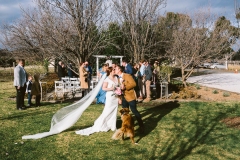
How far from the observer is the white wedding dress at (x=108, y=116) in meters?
7.07

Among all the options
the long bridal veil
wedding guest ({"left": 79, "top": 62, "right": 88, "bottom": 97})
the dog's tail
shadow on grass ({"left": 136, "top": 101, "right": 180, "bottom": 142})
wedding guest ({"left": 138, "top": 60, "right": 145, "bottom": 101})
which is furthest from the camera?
wedding guest ({"left": 138, "top": 60, "right": 145, "bottom": 101})

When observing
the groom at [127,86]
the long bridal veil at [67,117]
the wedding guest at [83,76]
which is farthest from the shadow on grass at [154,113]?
the wedding guest at [83,76]

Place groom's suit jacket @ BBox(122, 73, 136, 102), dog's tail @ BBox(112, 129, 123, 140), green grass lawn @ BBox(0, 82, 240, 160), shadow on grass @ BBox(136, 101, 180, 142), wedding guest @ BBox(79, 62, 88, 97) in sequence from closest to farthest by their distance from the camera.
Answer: green grass lawn @ BBox(0, 82, 240, 160), dog's tail @ BBox(112, 129, 123, 140), groom's suit jacket @ BBox(122, 73, 136, 102), shadow on grass @ BBox(136, 101, 180, 142), wedding guest @ BBox(79, 62, 88, 97)

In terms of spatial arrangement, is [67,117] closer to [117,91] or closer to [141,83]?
[117,91]

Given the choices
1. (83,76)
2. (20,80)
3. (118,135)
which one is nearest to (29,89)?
(20,80)

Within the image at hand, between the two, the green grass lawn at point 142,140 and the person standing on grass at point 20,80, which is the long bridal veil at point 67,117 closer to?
the green grass lawn at point 142,140

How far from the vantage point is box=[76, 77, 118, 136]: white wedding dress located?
→ 7071mm

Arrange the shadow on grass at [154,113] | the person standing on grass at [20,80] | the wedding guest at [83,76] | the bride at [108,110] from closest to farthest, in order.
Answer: the bride at [108,110], the shadow on grass at [154,113], the person standing on grass at [20,80], the wedding guest at [83,76]

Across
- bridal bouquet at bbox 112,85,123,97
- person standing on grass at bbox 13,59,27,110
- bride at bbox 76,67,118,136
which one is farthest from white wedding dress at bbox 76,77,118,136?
person standing on grass at bbox 13,59,27,110

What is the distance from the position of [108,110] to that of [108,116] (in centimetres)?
20

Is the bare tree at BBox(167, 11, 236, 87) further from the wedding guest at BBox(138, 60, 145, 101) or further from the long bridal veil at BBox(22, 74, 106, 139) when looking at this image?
the long bridal veil at BBox(22, 74, 106, 139)

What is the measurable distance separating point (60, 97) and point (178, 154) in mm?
8753

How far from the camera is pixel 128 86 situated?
657 cm

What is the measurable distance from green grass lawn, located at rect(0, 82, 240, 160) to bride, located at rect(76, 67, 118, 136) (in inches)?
8.2
